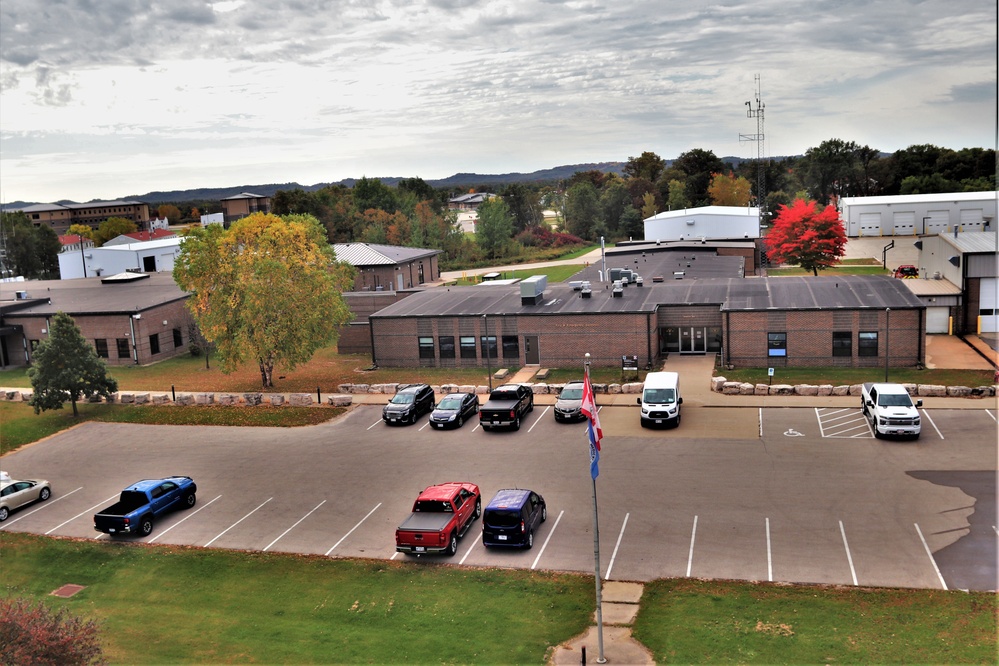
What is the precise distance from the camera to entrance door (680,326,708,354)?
50031 mm

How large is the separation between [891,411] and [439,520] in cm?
1905

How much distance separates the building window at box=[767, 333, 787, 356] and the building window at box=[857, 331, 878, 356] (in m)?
3.71

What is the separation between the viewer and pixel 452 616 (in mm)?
21578

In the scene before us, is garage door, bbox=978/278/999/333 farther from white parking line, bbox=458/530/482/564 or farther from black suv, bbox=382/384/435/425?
white parking line, bbox=458/530/482/564

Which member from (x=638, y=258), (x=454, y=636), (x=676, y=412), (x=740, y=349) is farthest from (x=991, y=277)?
(x=454, y=636)

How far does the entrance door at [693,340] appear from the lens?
5003 centimetres

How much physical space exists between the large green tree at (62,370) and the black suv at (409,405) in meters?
15.9

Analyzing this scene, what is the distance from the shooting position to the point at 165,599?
2409 cm

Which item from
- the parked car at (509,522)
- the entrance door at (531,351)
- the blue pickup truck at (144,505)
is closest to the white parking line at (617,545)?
the parked car at (509,522)

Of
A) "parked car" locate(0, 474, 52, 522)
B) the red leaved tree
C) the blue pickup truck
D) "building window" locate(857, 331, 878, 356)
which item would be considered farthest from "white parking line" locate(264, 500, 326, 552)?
the red leaved tree

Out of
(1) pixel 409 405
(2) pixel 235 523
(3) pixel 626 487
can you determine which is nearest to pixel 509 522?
(3) pixel 626 487

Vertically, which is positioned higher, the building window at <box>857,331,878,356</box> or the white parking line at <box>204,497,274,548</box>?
the building window at <box>857,331,878,356</box>

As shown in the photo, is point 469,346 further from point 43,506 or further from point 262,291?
point 43,506

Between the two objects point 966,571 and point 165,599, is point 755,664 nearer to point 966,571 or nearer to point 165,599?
point 966,571
